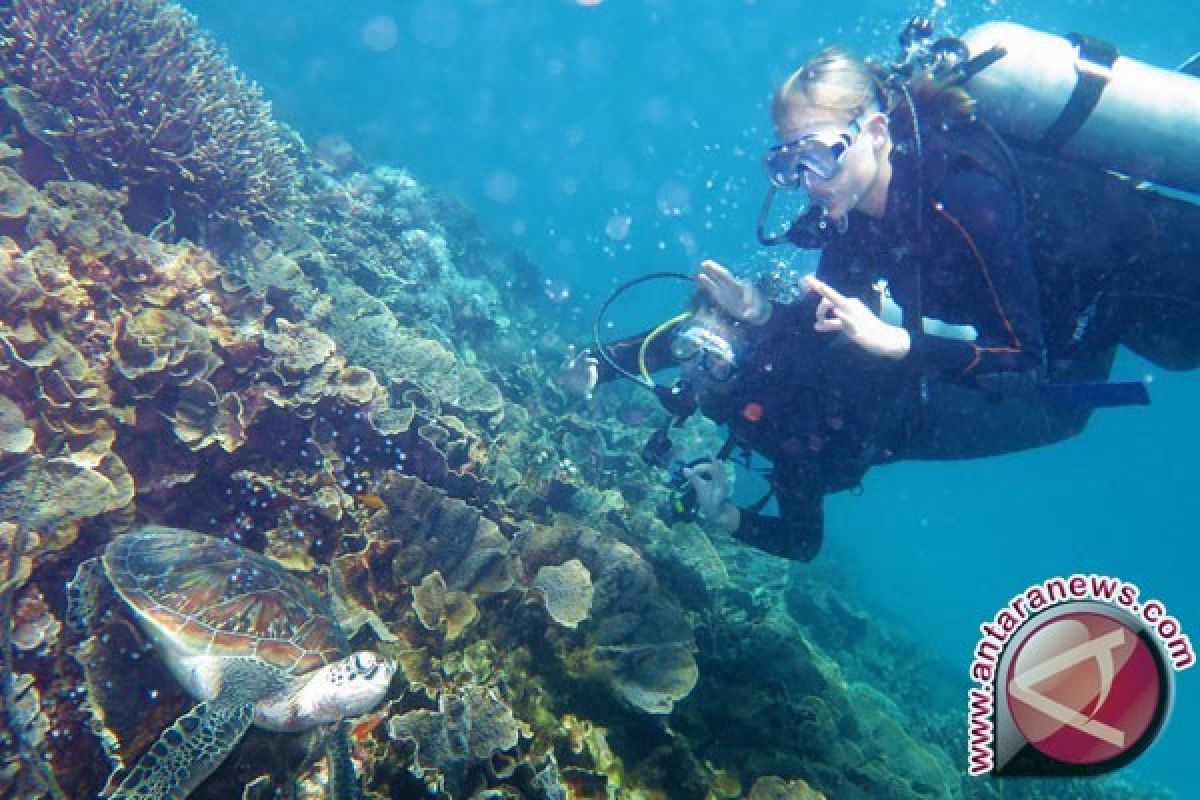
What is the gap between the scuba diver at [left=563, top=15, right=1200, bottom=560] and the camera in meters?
3.45

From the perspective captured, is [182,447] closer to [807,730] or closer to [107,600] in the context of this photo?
[107,600]

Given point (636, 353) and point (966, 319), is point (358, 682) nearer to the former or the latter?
point (636, 353)

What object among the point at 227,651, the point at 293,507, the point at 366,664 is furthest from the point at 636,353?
the point at 227,651

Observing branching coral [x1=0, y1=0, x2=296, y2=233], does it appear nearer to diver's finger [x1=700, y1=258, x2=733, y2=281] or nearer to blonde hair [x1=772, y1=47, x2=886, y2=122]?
diver's finger [x1=700, y1=258, x2=733, y2=281]

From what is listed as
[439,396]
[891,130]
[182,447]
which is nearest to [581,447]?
[439,396]

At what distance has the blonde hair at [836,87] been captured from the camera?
3.75m

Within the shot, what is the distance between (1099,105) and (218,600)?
6313 mm

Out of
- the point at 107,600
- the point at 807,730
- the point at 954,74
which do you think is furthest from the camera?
the point at 807,730

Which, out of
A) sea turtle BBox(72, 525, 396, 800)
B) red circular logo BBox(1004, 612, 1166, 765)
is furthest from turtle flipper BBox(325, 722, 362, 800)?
red circular logo BBox(1004, 612, 1166, 765)

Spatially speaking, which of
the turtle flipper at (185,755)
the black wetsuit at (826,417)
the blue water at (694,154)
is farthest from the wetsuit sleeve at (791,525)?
the blue water at (694,154)

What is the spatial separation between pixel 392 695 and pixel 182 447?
90.9 inches

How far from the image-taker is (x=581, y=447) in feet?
27.6

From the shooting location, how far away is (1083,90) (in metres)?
4.10

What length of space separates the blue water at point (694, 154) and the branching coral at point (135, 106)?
17.4m
